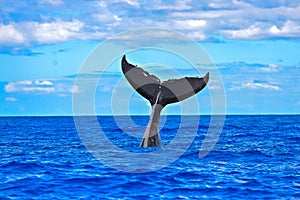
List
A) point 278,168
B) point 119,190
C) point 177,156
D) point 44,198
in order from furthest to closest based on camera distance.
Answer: point 177,156 < point 278,168 < point 119,190 < point 44,198

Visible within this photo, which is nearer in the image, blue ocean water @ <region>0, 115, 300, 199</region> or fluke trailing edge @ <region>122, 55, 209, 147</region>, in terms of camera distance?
blue ocean water @ <region>0, 115, 300, 199</region>

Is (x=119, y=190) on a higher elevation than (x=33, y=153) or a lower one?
lower

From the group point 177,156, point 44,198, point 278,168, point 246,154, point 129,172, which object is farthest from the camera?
point 246,154

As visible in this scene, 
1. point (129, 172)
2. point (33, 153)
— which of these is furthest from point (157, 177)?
point (33, 153)

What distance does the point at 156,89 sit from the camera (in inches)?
759

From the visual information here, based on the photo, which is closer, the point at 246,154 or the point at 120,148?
the point at 246,154

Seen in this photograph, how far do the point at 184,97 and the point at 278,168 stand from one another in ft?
19.2

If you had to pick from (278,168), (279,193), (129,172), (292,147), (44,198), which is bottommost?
(44,198)

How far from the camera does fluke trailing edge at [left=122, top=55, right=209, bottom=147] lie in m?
18.3

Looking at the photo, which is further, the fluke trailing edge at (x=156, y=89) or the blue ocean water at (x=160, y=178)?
the fluke trailing edge at (x=156, y=89)

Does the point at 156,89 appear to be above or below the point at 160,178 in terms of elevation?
above

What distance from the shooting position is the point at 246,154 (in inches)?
1054

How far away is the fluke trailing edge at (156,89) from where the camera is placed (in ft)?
59.9

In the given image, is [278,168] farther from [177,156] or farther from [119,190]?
[119,190]
